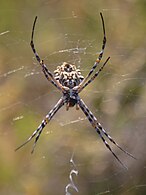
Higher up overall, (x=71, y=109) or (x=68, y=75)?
(x=68, y=75)

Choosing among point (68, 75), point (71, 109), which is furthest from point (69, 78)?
point (71, 109)

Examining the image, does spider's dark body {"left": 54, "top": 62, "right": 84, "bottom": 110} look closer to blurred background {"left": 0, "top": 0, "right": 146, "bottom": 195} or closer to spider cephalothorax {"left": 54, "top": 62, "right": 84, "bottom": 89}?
spider cephalothorax {"left": 54, "top": 62, "right": 84, "bottom": 89}

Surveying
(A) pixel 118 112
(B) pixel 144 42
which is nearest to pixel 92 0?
(B) pixel 144 42

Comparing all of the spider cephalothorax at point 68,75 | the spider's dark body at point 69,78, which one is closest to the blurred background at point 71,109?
the spider's dark body at point 69,78

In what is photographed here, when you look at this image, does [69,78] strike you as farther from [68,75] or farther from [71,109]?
[71,109]

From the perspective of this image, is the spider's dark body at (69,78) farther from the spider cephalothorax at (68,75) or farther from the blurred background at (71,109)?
the blurred background at (71,109)

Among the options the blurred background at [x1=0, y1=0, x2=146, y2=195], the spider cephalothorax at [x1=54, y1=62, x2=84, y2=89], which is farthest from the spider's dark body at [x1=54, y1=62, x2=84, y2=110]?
the blurred background at [x1=0, y1=0, x2=146, y2=195]
